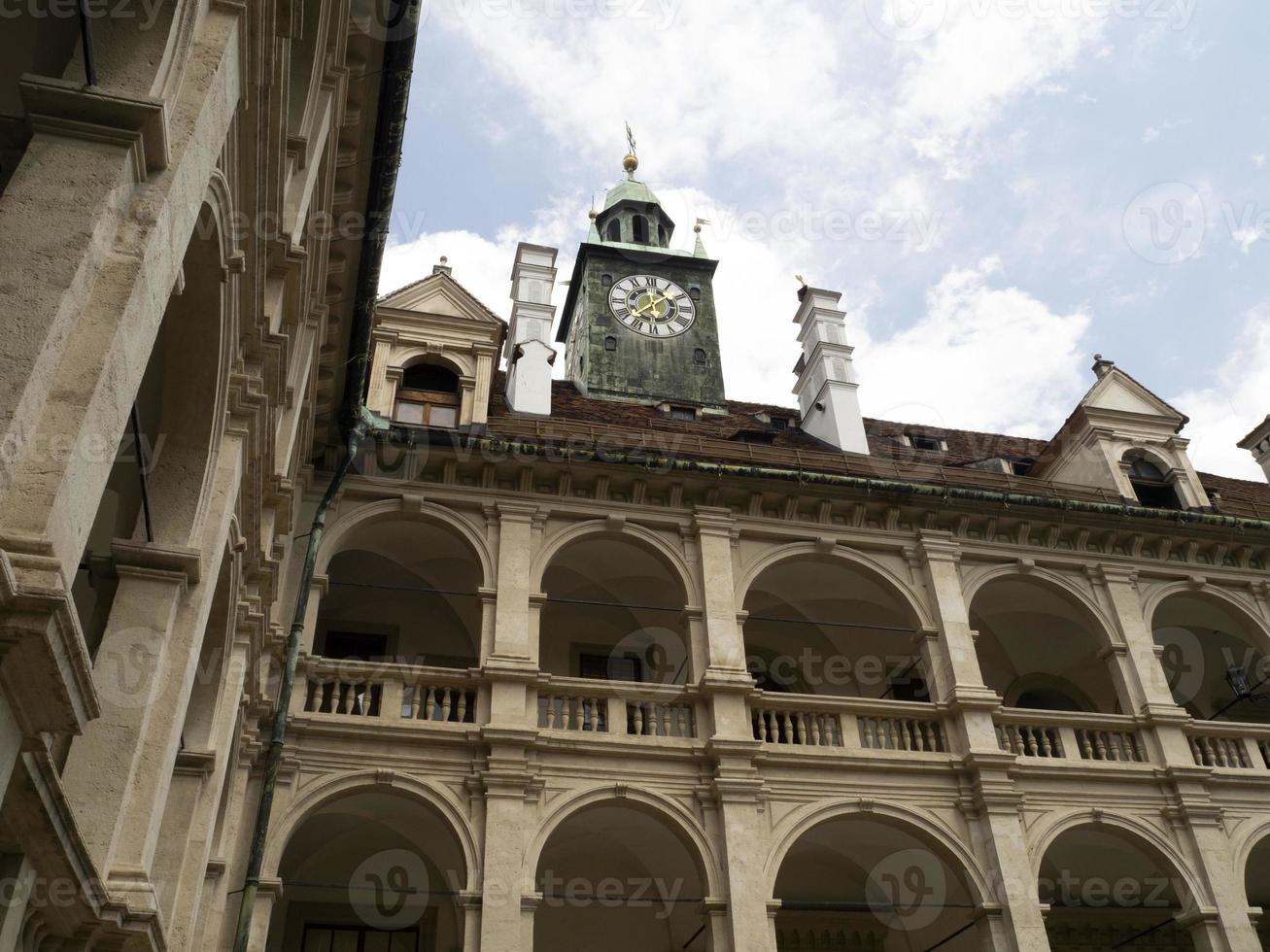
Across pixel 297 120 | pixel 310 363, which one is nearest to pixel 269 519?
pixel 310 363

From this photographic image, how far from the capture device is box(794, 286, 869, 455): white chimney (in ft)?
66.8

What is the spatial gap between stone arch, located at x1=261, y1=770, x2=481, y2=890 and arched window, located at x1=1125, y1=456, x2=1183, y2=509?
12733 millimetres

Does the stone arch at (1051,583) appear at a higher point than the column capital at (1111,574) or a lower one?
lower

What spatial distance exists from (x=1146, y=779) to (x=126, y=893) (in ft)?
43.2

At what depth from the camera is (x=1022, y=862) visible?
45.3 feet

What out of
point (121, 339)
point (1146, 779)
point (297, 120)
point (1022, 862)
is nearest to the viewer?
point (121, 339)

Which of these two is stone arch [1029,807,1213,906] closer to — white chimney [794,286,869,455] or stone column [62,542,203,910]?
white chimney [794,286,869,455]

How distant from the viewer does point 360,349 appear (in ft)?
44.8

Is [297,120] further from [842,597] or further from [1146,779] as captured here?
[1146,779]

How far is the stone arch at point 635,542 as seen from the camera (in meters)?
15.3

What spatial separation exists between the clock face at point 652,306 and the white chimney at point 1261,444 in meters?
13.2

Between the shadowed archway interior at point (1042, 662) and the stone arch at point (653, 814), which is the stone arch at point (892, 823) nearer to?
the stone arch at point (653, 814)

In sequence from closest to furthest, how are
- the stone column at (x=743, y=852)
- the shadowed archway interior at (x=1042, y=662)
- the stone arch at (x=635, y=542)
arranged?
the stone column at (x=743, y=852)
the stone arch at (x=635, y=542)
the shadowed archway interior at (x=1042, y=662)

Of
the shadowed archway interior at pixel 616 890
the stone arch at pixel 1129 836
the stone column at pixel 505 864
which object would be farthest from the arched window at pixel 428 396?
the stone arch at pixel 1129 836
